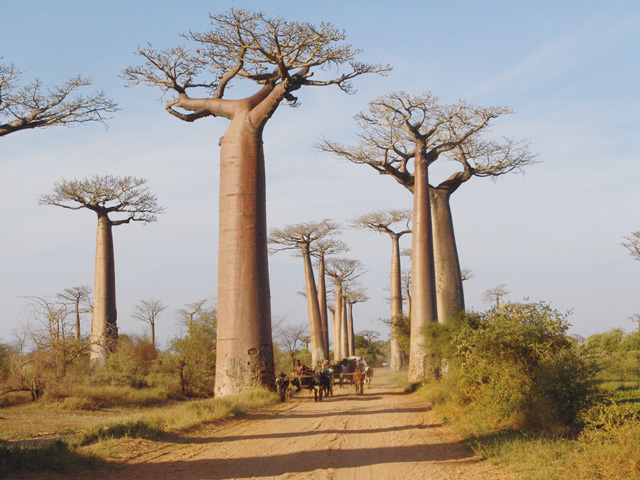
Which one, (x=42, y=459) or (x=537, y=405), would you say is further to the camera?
(x=537, y=405)

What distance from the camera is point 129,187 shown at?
60.4ft

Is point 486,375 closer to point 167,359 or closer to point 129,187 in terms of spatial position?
point 167,359

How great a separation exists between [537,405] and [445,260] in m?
8.45

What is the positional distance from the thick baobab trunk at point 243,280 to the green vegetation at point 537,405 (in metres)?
2.87

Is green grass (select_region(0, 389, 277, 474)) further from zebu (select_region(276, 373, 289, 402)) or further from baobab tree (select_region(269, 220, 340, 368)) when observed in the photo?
baobab tree (select_region(269, 220, 340, 368))

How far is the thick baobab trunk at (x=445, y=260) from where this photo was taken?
14219mm

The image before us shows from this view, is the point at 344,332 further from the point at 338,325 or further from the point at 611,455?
the point at 611,455

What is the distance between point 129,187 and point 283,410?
37.4 ft

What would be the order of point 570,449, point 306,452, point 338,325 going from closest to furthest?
point 570,449 < point 306,452 < point 338,325

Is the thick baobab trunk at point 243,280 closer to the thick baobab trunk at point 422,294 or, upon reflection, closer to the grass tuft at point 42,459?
the thick baobab trunk at point 422,294

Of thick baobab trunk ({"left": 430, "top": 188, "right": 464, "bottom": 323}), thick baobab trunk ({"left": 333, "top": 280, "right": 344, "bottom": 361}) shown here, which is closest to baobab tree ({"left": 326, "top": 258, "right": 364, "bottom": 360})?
thick baobab trunk ({"left": 333, "top": 280, "right": 344, "bottom": 361})

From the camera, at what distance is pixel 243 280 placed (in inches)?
376

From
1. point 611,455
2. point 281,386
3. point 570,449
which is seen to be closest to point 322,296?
point 281,386

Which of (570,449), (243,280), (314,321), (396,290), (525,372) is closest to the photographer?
(570,449)
